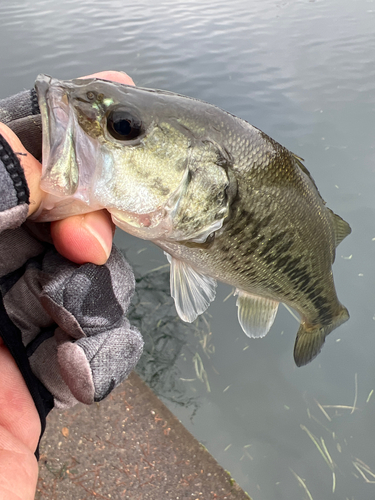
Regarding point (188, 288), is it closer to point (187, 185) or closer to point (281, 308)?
point (187, 185)

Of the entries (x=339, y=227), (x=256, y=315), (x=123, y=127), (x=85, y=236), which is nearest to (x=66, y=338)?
(x=85, y=236)

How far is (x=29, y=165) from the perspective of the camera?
1182 mm

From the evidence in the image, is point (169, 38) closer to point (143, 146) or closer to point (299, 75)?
point (299, 75)

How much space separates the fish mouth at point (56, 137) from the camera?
112 centimetres

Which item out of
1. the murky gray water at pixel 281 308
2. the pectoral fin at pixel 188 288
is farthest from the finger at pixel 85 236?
the murky gray water at pixel 281 308

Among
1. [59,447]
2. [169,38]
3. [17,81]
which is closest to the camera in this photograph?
[59,447]

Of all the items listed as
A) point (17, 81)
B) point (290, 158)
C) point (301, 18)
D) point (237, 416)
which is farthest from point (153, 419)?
point (301, 18)

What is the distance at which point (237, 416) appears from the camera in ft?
9.76

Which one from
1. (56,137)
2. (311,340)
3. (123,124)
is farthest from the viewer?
(311,340)

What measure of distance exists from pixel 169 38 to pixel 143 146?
740 cm

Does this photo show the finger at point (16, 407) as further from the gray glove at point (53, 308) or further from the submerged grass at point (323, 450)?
the submerged grass at point (323, 450)

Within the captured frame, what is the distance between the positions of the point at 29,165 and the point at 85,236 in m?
0.30

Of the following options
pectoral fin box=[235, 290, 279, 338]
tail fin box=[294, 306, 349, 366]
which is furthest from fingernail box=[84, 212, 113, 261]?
tail fin box=[294, 306, 349, 366]

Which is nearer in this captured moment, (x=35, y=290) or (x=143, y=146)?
(x=143, y=146)
